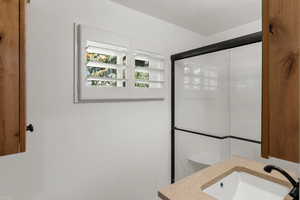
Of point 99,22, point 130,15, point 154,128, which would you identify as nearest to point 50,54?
point 99,22

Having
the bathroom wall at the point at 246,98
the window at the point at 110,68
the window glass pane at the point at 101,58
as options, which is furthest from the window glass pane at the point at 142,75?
the bathroom wall at the point at 246,98

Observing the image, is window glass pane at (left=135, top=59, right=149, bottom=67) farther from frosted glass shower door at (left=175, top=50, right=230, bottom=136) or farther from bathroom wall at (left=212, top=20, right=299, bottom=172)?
bathroom wall at (left=212, top=20, right=299, bottom=172)

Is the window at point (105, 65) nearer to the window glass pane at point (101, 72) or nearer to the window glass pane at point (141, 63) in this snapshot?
the window glass pane at point (101, 72)

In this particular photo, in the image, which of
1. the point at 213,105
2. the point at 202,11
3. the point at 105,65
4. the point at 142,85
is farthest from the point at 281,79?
the point at 213,105

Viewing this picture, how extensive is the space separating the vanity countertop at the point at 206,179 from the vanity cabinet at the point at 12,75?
72 cm

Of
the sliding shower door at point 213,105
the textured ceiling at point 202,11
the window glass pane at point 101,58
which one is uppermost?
the textured ceiling at point 202,11

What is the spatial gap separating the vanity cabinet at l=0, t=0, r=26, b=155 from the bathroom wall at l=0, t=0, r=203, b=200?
2.21ft

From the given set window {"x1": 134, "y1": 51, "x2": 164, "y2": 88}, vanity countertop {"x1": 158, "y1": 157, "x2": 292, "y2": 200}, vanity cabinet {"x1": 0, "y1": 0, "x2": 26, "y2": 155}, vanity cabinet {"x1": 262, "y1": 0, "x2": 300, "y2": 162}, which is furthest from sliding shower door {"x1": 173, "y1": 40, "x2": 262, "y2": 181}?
vanity cabinet {"x1": 0, "y1": 0, "x2": 26, "y2": 155}

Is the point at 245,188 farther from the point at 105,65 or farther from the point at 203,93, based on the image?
the point at 105,65

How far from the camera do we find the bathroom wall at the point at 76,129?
3.87 ft

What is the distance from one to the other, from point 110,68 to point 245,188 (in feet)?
4.53

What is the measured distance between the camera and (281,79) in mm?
402

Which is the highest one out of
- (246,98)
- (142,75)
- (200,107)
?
(142,75)

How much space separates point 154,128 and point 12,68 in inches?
55.5
